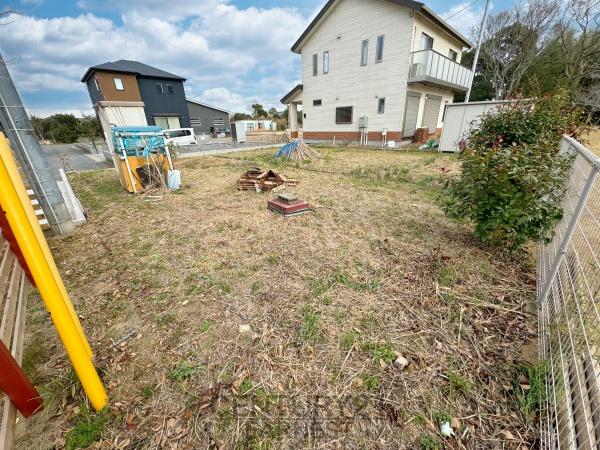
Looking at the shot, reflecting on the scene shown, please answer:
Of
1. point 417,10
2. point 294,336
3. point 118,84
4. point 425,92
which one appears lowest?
point 294,336

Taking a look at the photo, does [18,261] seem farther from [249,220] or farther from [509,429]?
[509,429]

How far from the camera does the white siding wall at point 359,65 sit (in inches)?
508

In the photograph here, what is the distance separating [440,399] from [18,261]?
13.4 ft

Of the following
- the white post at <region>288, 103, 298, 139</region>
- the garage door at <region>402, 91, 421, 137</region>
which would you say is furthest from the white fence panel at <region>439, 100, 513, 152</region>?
the white post at <region>288, 103, 298, 139</region>

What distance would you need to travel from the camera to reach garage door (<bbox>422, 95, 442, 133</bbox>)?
50.0 feet

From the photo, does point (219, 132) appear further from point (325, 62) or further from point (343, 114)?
point (343, 114)

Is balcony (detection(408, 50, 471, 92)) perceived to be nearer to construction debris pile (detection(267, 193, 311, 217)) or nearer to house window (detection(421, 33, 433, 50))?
house window (detection(421, 33, 433, 50))

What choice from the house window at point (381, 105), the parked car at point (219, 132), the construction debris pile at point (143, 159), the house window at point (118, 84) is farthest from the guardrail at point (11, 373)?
the parked car at point (219, 132)

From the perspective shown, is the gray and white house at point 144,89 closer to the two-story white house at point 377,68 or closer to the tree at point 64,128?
the tree at point 64,128

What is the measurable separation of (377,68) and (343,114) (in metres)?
3.16

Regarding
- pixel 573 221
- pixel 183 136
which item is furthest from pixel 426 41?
pixel 183 136

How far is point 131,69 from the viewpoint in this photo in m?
23.9

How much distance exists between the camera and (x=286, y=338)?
226 centimetres

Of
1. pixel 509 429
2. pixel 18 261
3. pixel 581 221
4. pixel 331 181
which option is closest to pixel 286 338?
pixel 509 429
